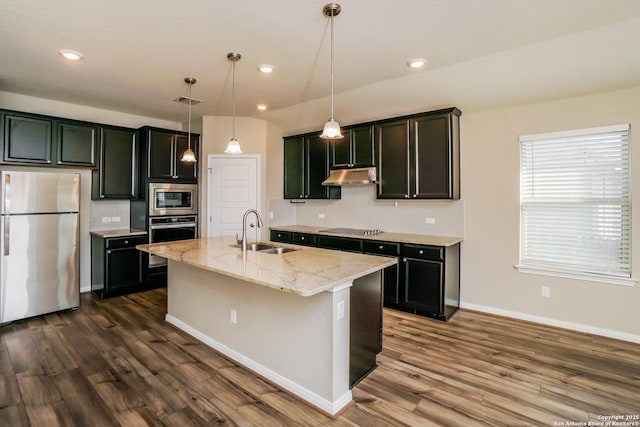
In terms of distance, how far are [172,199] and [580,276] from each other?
527cm

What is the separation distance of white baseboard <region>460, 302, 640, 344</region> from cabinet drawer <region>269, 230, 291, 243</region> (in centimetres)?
262

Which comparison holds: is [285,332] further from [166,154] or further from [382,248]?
[166,154]

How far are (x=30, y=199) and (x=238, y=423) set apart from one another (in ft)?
11.5

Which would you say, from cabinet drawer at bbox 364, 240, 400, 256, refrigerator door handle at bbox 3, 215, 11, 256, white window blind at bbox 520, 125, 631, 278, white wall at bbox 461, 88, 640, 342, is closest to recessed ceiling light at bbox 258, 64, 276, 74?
cabinet drawer at bbox 364, 240, 400, 256

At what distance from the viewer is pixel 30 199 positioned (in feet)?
11.9

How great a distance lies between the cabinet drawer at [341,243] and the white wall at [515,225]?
1.34m

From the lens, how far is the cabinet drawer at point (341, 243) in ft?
13.9

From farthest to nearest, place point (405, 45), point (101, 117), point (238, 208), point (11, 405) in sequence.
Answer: point (238, 208) < point (101, 117) < point (405, 45) < point (11, 405)

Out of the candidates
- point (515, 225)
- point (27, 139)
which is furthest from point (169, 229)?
point (515, 225)

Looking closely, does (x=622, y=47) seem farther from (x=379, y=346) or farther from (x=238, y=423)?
(x=238, y=423)

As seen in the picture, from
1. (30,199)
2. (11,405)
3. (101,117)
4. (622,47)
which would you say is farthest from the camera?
(101,117)

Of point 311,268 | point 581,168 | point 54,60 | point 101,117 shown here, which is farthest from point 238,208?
point 581,168

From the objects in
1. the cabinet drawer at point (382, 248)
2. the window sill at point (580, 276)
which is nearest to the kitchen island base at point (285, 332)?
the cabinet drawer at point (382, 248)

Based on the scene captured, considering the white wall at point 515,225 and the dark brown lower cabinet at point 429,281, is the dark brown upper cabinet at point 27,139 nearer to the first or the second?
the dark brown lower cabinet at point 429,281
